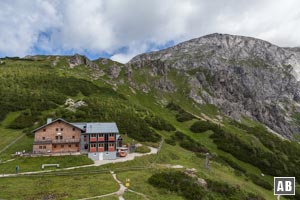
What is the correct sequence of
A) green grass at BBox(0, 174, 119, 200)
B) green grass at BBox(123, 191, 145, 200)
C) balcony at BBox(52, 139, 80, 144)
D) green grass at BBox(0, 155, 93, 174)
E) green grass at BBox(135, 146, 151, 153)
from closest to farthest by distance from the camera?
green grass at BBox(0, 174, 119, 200)
green grass at BBox(123, 191, 145, 200)
green grass at BBox(0, 155, 93, 174)
balcony at BBox(52, 139, 80, 144)
green grass at BBox(135, 146, 151, 153)

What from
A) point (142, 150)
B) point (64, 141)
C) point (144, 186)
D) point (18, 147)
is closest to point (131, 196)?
point (144, 186)

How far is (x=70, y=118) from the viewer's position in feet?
277

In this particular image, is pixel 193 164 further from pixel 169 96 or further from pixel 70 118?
pixel 169 96

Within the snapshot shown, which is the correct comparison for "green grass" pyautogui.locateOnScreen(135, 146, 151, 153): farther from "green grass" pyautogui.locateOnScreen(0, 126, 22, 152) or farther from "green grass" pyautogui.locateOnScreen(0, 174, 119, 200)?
"green grass" pyautogui.locateOnScreen(0, 126, 22, 152)

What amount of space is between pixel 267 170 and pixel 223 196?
54637 millimetres

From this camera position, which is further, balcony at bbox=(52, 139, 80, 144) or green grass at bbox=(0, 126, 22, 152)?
green grass at bbox=(0, 126, 22, 152)

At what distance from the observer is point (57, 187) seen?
40688mm

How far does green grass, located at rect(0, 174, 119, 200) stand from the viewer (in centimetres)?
3659

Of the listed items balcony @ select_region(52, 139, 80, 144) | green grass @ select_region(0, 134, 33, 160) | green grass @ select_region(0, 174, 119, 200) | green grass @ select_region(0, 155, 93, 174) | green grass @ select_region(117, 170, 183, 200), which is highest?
balcony @ select_region(52, 139, 80, 144)

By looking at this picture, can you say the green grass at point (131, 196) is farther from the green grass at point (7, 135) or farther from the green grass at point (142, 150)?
the green grass at point (7, 135)

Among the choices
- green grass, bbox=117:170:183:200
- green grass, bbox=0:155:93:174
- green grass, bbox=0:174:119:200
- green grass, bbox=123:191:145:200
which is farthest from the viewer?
green grass, bbox=0:155:93:174

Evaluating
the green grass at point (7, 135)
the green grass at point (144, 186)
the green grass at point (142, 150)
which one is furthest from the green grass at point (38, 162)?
the green grass at point (142, 150)

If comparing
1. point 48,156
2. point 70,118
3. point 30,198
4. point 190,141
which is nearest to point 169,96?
point 190,141

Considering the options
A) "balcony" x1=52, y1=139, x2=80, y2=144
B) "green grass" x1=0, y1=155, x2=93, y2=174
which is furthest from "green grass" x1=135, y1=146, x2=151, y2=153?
"balcony" x1=52, y1=139, x2=80, y2=144
